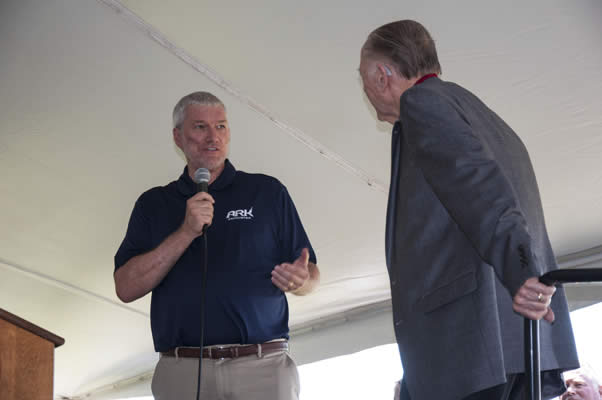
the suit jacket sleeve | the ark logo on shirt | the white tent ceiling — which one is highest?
the white tent ceiling

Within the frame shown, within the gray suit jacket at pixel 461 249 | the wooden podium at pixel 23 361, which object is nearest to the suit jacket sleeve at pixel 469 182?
the gray suit jacket at pixel 461 249

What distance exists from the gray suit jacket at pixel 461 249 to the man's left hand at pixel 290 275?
0.56m

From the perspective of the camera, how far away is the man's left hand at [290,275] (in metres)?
2.20

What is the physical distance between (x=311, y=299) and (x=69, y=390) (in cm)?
233

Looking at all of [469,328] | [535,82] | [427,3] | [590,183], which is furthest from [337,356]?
[469,328]

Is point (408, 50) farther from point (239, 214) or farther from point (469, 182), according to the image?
point (239, 214)

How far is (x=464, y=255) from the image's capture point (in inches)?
58.9

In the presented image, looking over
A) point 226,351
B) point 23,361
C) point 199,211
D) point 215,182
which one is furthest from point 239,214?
point 23,361

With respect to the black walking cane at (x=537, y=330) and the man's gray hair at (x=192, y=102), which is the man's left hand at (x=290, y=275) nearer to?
the man's gray hair at (x=192, y=102)

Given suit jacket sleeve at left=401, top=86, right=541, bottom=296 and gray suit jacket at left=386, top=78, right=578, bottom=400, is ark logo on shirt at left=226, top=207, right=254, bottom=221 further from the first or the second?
suit jacket sleeve at left=401, top=86, right=541, bottom=296

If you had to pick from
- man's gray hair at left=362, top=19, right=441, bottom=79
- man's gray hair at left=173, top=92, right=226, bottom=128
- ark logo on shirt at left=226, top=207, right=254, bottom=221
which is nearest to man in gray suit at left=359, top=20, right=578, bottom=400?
man's gray hair at left=362, top=19, right=441, bottom=79

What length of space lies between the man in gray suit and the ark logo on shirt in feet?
2.67

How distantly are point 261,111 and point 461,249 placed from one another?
209 centimetres

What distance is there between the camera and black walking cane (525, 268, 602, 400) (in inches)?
48.3
